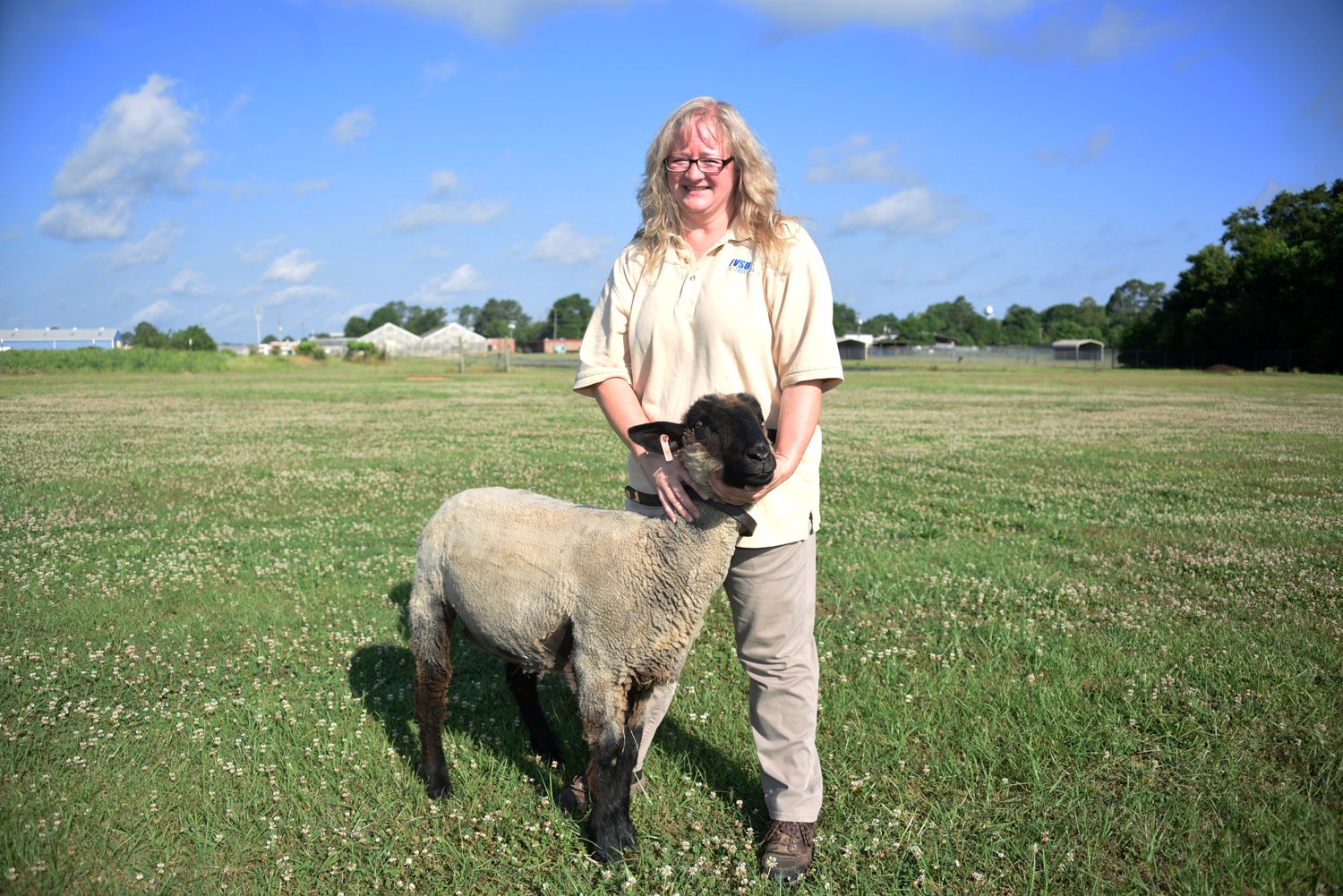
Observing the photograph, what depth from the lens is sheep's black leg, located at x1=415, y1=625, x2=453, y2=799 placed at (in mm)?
4883

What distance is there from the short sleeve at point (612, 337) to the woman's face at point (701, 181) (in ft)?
1.39

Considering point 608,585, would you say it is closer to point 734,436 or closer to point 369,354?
point 734,436

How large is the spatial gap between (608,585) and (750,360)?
134 centimetres

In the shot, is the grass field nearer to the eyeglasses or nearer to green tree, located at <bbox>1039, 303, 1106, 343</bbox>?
the eyeglasses

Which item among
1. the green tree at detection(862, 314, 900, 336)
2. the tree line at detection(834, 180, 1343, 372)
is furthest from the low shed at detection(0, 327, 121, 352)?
the green tree at detection(862, 314, 900, 336)

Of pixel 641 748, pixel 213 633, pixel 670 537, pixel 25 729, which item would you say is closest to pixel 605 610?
pixel 670 537

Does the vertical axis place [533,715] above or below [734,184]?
below

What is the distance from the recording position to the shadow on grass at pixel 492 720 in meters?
4.98

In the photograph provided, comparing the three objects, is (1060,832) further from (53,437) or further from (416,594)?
(53,437)

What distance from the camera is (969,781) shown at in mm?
4742

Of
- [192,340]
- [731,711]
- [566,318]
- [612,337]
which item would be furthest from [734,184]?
[566,318]

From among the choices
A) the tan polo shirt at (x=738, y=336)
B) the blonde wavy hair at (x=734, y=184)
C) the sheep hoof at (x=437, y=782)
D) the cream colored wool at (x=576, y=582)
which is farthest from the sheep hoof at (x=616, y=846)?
the blonde wavy hair at (x=734, y=184)

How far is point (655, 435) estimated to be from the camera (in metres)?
3.98

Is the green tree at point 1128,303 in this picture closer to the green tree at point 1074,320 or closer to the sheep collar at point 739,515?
the green tree at point 1074,320
